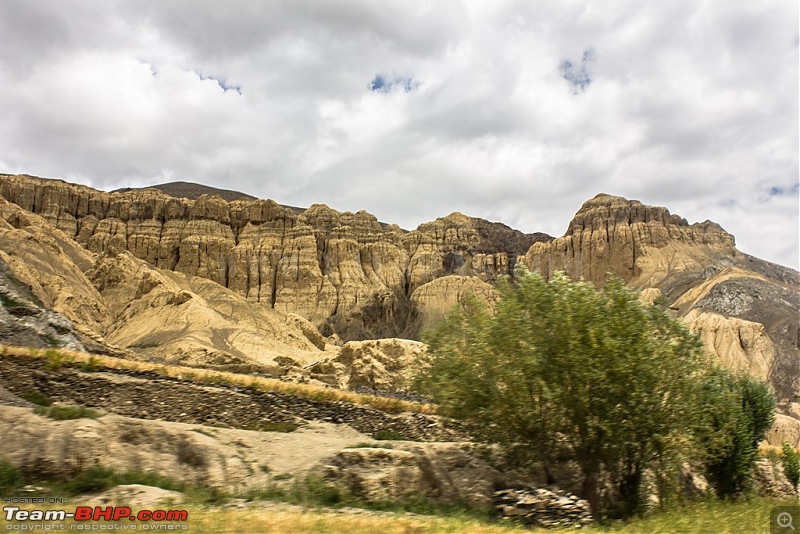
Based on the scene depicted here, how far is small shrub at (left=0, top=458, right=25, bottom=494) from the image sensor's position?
13.6m

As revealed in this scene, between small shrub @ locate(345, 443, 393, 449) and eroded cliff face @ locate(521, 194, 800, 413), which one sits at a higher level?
eroded cliff face @ locate(521, 194, 800, 413)

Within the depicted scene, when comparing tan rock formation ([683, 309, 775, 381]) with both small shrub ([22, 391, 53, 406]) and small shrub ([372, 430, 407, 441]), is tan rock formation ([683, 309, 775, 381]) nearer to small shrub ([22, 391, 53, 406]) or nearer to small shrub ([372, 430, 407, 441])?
small shrub ([372, 430, 407, 441])

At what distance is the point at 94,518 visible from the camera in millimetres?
11117

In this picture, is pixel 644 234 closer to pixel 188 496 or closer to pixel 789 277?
pixel 789 277

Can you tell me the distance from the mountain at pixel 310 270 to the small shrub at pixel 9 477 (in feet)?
152

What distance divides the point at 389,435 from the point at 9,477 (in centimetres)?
1524

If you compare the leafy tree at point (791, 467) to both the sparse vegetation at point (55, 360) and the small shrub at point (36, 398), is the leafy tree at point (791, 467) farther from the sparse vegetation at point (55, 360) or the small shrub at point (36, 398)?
the sparse vegetation at point (55, 360)

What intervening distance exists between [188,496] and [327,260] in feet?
414

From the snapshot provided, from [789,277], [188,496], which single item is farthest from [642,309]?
[789,277]

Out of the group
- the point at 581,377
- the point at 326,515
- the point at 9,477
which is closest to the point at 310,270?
the point at 581,377

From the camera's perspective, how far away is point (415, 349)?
44.5 m

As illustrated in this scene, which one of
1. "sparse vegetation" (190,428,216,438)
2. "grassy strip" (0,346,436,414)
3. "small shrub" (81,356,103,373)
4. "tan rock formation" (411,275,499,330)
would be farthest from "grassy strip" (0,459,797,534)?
"tan rock formation" (411,275,499,330)

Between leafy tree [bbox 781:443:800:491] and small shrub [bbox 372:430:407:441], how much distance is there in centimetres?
2000

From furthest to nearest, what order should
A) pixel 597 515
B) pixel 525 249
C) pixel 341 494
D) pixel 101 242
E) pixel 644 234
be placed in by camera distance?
pixel 525 249 → pixel 644 234 → pixel 101 242 → pixel 597 515 → pixel 341 494
